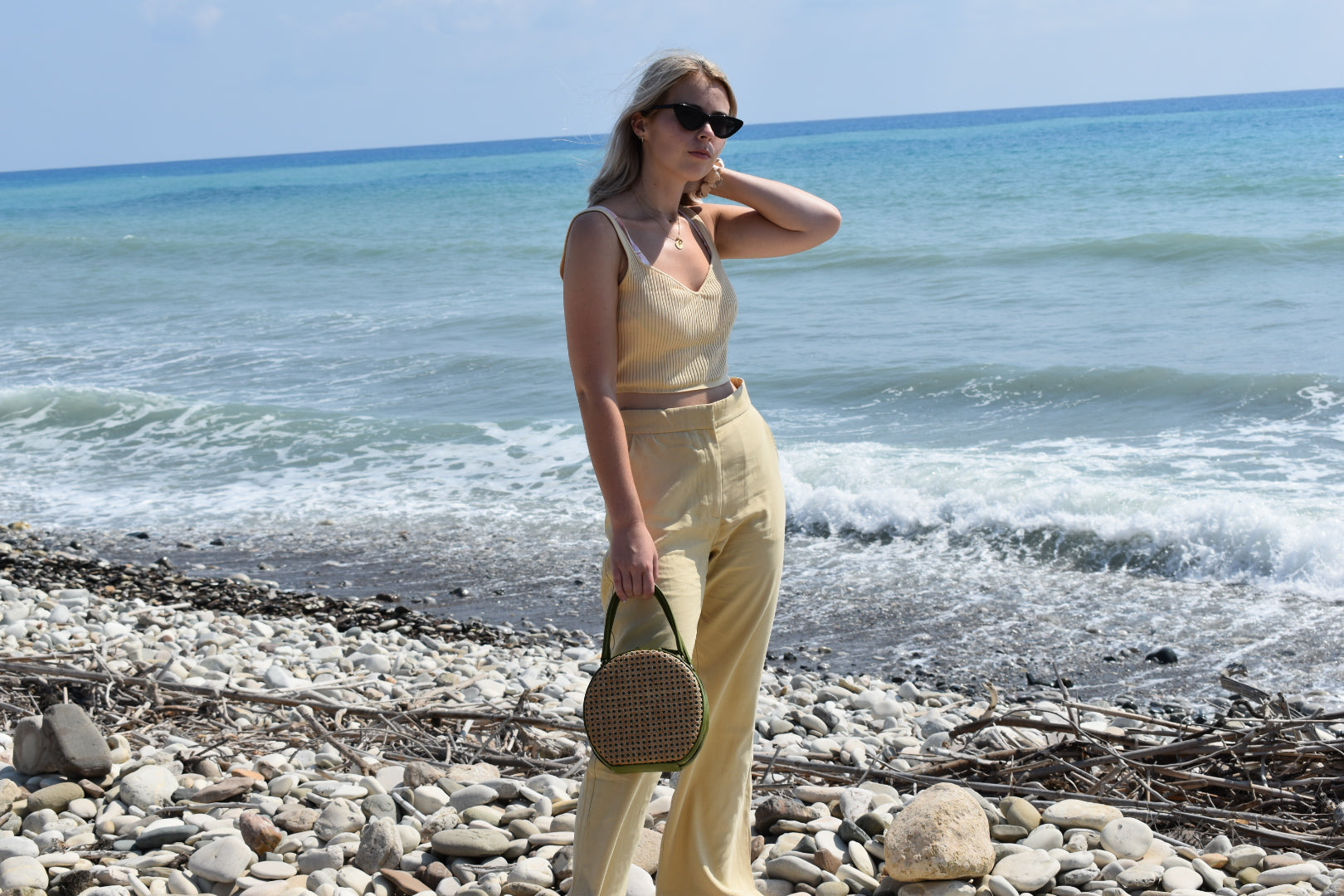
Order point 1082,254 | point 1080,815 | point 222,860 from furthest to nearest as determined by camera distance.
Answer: point 1082,254
point 1080,815
point 222,860

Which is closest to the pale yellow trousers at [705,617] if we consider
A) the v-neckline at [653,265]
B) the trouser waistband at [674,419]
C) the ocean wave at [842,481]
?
the trouser waistband at [674,419]

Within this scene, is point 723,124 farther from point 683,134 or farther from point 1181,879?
point 1181,879

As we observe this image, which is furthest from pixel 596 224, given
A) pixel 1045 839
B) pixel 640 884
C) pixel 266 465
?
pixel 266 465

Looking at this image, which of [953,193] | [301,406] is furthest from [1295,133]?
[301,406]

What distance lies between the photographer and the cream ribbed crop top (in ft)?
8.09

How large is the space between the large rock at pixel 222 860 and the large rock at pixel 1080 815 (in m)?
2.16

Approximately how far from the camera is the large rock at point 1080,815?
3.28 meters

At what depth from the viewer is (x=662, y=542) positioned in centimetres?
250

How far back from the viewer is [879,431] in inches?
425

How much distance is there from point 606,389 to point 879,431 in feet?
28.3

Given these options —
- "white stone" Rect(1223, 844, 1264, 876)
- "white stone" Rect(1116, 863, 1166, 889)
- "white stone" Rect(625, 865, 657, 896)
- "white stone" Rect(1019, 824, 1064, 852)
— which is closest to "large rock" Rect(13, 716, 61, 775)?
"white stone" Rect(625, 865, 657, 896)

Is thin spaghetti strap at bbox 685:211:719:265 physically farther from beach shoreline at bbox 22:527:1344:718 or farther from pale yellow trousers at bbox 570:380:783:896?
beach shoreline at bbox 22:527:1344:718

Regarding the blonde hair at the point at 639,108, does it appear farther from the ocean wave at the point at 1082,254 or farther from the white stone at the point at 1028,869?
the ocean wave at the point at 1082,254

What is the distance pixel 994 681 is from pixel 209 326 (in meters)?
16.3
